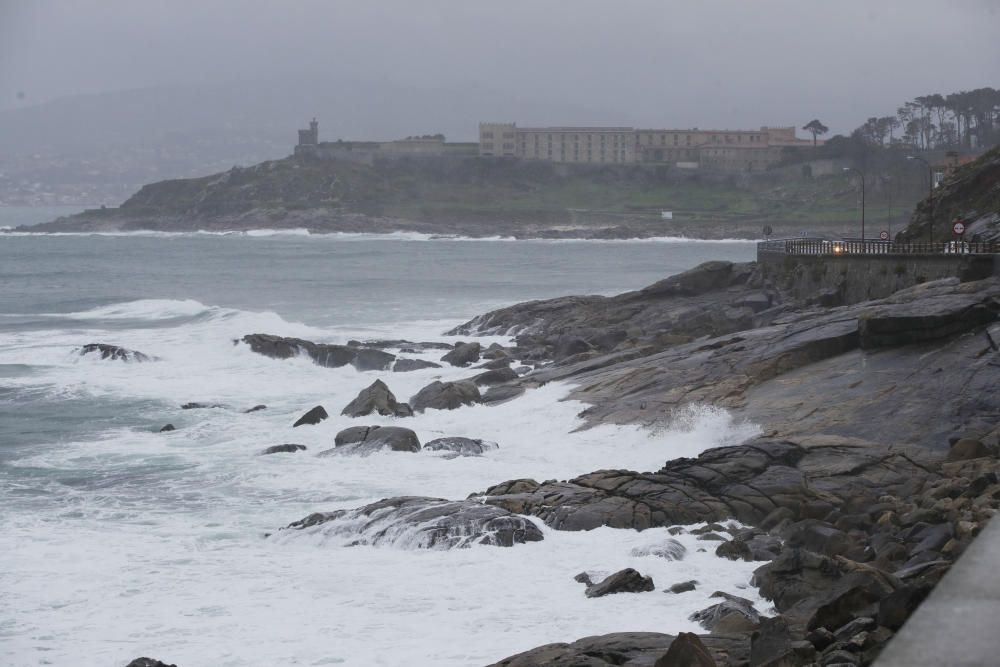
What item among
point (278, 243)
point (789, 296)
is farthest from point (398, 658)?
point (278, 243)

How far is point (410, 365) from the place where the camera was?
42062 mm

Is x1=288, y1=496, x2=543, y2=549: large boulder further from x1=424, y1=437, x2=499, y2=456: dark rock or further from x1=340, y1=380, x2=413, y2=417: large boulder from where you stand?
x1=340, y1=380, x2=413, y2=417: large boulder

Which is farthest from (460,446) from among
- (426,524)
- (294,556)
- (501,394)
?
(294,556)

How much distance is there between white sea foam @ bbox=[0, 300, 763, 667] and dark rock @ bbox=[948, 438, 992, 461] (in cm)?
489

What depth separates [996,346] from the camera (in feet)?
78.7

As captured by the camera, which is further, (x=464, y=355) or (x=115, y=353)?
(x=115, y=353)

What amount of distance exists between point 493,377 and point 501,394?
3.40 meters

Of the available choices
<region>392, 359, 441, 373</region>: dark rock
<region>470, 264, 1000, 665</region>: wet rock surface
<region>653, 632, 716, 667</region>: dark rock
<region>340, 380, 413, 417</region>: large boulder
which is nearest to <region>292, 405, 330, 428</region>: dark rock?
<region>340, 380, 413, 417</region>: large boulder

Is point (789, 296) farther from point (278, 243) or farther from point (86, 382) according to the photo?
point (278, 243)

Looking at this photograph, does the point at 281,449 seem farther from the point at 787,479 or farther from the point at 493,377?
the point at 787,479

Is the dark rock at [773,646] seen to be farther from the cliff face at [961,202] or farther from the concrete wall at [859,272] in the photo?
the cliff face at [961,202]

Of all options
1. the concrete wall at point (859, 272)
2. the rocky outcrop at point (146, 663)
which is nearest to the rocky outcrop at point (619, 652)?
the rocky outcrop at point (146, 663)

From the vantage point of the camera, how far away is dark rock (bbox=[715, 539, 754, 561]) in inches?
670

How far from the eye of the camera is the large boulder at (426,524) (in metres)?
18.8
